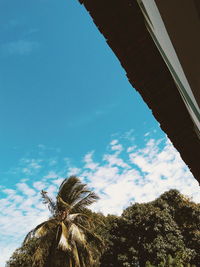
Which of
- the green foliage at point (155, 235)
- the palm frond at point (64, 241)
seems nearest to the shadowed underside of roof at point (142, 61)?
the palm frond at point (64, 241)

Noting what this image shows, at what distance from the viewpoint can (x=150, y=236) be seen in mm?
21109

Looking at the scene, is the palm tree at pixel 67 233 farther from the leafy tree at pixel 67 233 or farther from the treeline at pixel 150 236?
the treeline at pixel 150 236

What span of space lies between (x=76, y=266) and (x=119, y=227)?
13.0 m

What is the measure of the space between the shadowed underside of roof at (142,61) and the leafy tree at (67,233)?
917cm

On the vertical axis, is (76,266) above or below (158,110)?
below

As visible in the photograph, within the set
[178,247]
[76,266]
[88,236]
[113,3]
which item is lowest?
[178,247]

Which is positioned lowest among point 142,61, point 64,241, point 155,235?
point 155,235

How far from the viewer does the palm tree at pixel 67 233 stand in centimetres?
1041

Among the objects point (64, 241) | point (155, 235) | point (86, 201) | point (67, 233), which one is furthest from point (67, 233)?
point (155, 235)

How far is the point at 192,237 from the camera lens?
22188 mm

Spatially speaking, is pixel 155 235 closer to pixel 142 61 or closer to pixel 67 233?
pixel 67 233

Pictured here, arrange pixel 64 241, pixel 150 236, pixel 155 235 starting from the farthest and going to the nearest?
1. pixel 150 236
2. pixel 155 235
3. pixel 64 241

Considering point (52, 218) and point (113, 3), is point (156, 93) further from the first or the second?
point (52, 218)

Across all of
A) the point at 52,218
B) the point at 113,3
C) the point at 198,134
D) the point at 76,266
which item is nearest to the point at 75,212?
the point at 52,218
